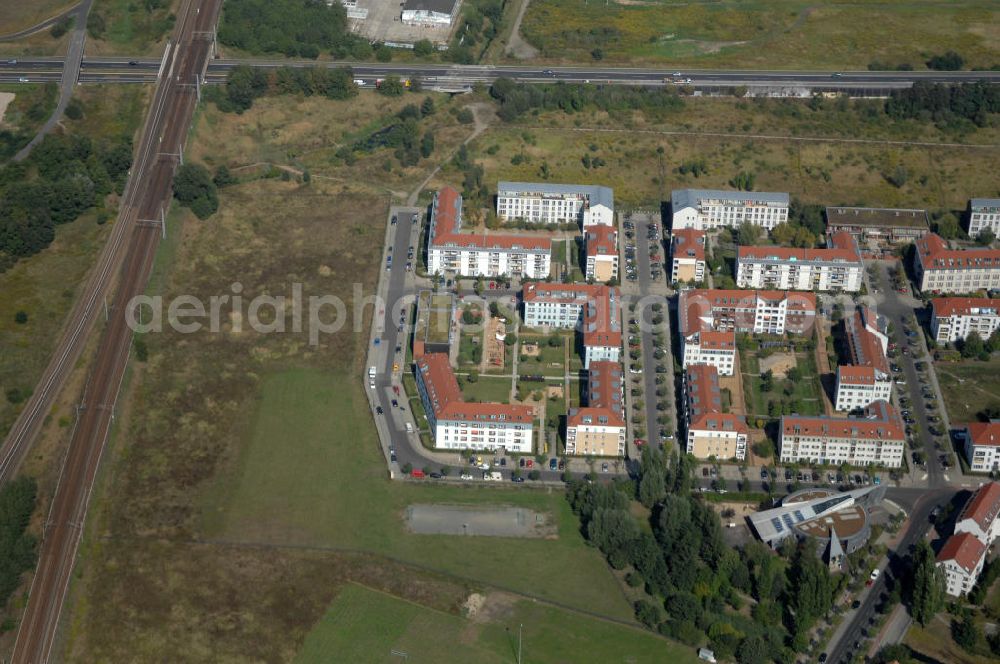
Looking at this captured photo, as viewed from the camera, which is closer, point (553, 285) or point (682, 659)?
point (682, 659)

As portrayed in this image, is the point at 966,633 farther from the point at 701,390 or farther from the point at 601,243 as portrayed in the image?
the point at 601,243

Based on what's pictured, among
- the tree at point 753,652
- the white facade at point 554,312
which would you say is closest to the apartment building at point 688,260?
the white facade at point 554,312

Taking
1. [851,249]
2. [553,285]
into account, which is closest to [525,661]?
[553,285]

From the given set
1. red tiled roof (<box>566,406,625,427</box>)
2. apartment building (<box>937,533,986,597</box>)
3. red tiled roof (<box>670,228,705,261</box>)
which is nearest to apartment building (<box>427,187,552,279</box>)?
red tiled roof (<box>670,228,705,261</box>)

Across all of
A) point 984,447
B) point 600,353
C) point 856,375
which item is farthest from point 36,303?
point 984,447

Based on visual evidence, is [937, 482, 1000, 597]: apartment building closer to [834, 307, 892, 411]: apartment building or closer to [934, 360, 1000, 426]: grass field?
[934, 360, 1000, 426]: grass field

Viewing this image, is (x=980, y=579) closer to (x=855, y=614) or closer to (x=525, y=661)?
(x=855, y=614)

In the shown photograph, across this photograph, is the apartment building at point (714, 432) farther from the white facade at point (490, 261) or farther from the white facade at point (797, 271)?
the white facade at point (490, 261)
